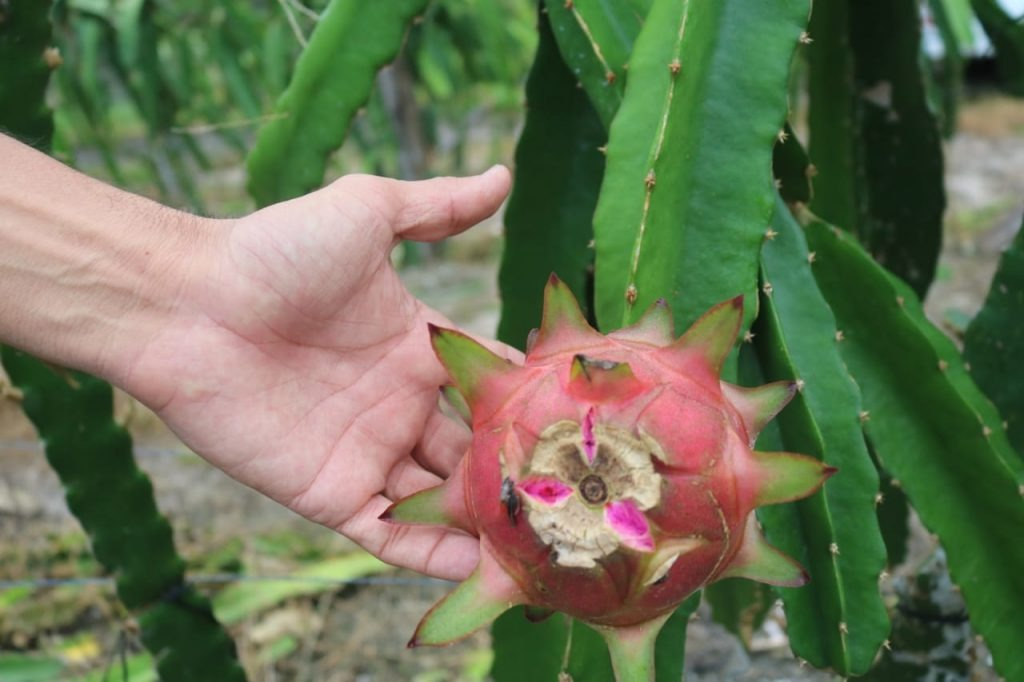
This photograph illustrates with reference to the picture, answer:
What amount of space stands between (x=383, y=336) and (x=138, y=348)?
0.26 metres

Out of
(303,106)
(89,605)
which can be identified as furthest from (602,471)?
(89,605)

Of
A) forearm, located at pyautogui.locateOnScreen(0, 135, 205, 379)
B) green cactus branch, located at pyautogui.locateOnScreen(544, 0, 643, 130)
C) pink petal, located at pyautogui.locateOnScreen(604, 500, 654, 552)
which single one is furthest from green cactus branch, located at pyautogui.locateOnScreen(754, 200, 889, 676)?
forearm, located at pyautogui.locateOnScreen(0, 135, 205, 379)

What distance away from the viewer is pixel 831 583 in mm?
1050

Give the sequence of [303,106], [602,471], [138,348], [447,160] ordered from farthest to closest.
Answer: [447,160] < [303,106] < [138,348] < [602,471]

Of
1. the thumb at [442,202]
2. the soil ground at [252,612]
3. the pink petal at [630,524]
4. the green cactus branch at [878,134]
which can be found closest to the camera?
the pink petal at [630,524]

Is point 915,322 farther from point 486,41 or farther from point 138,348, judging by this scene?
point 486,41

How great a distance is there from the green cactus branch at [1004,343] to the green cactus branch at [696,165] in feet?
1.86

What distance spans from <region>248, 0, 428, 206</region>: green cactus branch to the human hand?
200mm

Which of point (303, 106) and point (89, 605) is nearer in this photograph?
point (303, 106)

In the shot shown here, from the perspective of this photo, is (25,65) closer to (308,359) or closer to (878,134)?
(308,359)

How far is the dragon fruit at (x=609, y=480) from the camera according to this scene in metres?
0.72

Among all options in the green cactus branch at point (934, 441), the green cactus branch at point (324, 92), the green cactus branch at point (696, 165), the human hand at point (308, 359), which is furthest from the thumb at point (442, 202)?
the green cactus branch at point (934, 441)

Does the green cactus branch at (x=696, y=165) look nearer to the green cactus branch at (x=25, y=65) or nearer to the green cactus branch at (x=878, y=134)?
the green cactus branch at (x=878, y=134)

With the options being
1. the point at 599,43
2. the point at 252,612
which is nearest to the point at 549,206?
the point at 599,43
